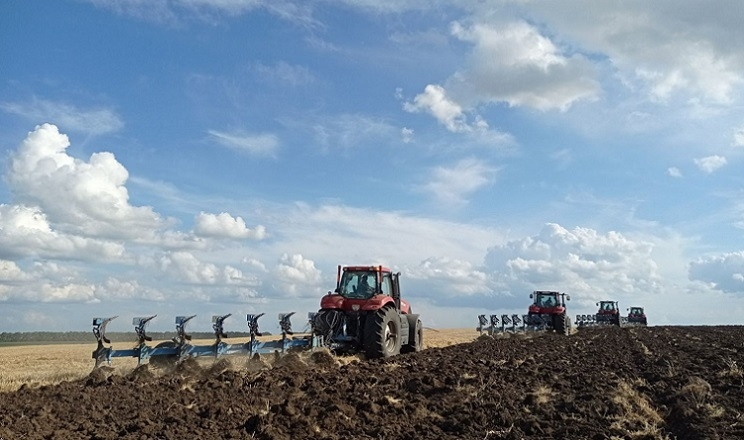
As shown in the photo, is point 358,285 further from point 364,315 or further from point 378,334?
point 378,334

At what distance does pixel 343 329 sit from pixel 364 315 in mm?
605

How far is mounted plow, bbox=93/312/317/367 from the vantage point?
11.3 meters

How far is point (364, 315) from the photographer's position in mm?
15211

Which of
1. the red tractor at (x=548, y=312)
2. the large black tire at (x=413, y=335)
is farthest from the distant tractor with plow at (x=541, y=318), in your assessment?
the large black tire at (x=413, y=335)

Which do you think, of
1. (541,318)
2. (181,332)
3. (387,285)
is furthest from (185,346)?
(541,318)

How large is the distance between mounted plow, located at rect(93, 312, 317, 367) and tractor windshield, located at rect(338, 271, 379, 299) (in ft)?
6.39

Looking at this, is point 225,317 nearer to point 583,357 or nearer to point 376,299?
point 376,299

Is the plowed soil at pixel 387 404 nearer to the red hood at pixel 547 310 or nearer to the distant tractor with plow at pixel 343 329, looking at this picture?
the distant tractor with plow at pixel 343 329

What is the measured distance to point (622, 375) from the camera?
36.1 ft

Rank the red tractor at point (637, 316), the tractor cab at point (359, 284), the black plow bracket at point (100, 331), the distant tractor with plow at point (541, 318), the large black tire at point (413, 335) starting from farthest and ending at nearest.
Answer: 1. the red tractor at point (637, 316)
2. the distant tractor with plow at point (541, 318)
3. the large black tire at point (413, 335)
4. the tractor cab at point (359, 284)
5. the black plow bracket at point (100, 331)

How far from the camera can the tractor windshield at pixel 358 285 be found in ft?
51.4

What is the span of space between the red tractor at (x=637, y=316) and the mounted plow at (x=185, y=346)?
40.6m

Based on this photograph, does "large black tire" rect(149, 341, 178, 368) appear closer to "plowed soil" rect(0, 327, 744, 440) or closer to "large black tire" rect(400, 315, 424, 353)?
"plowed soil" rect(0, 327, 744, 440)

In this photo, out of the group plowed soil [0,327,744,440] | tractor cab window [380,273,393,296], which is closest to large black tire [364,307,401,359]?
tractor cab window [380,273,393,296]
